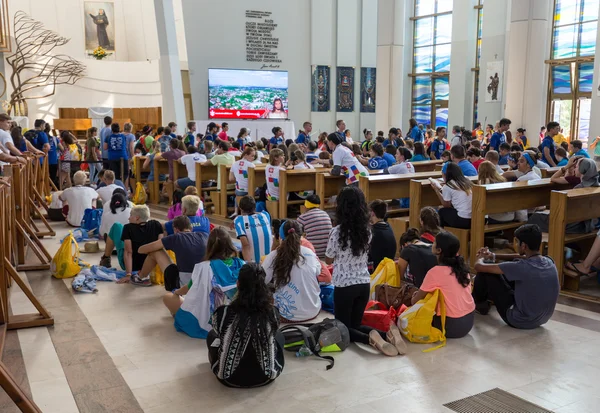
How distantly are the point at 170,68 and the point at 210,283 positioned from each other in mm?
13459

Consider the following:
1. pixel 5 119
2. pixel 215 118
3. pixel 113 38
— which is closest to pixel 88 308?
pixel 5 119

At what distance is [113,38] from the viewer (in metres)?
25.1

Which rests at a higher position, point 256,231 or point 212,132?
point 212,132

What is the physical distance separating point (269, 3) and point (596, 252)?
16634mm

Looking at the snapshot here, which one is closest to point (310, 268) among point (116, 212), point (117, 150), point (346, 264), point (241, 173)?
point (346, 264)

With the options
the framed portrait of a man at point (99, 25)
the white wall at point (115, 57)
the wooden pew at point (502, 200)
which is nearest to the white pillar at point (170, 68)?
the white wall at point (115, 57)

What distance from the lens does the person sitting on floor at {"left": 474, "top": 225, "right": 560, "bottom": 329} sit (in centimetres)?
474

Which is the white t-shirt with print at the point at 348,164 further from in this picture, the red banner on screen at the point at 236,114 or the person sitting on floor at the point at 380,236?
the red banner on screen at the point at 236,114

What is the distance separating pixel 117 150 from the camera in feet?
40.2

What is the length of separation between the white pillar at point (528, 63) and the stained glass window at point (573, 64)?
3.54m

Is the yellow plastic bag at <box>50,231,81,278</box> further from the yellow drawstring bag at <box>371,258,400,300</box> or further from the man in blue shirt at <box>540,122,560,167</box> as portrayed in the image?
the man in blue shirt at <box>540,122,560,167</box>

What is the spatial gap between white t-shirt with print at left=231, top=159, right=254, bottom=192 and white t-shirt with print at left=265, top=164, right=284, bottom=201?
0.56m

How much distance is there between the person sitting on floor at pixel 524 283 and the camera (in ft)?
15.6

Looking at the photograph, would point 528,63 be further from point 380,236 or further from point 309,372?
point 309,372
